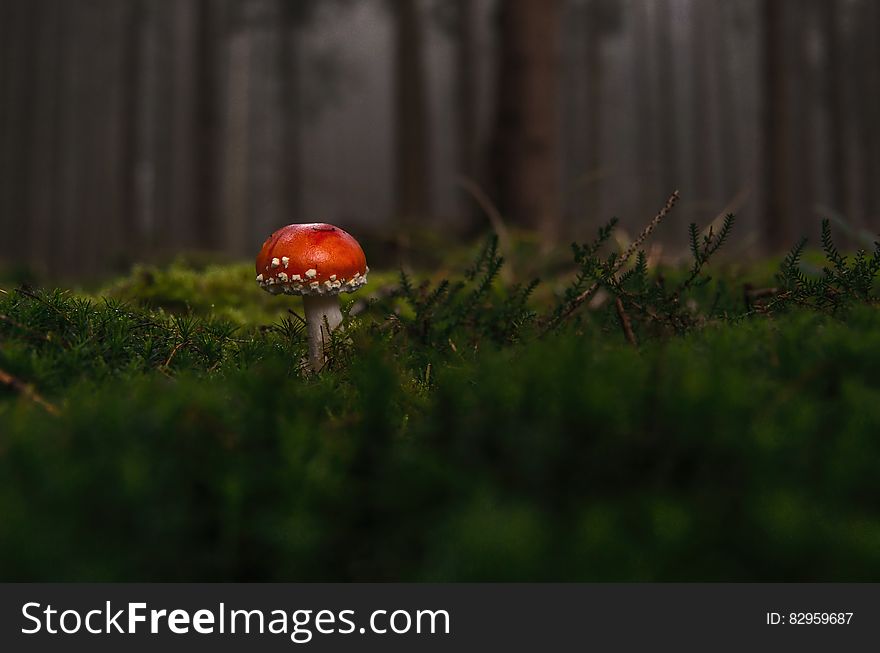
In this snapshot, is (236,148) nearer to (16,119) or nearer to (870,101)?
(16,119)

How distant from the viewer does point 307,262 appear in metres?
2.20

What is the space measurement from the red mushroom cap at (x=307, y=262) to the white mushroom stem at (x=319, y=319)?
9cm

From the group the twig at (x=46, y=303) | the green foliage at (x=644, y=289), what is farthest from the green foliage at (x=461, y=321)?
the twig at (x=46, y=303)

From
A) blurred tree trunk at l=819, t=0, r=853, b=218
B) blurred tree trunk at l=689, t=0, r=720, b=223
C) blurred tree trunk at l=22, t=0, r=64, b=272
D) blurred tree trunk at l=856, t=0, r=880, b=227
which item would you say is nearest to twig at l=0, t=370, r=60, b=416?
blurred tree trunk at l=819, t=0, r=853, b=218

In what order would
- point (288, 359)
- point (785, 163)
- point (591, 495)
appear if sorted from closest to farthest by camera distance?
point (591, 495) < point (288, 359) < point (785, 163)

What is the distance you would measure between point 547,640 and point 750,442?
16.2 inches

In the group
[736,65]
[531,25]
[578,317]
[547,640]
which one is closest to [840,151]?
[531,25]

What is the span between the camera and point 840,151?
17.5m

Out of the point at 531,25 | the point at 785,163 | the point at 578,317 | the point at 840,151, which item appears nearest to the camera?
the point at 578,317

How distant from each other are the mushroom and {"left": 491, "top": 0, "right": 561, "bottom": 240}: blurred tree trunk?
3611 millimetres

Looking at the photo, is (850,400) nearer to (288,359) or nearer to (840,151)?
(288,359)

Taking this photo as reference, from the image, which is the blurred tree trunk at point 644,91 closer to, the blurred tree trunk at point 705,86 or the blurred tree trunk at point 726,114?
the blurred tree trunk at point 705,86

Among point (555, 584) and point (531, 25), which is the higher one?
point (531, 25)

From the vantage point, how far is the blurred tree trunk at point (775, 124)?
1024cm
